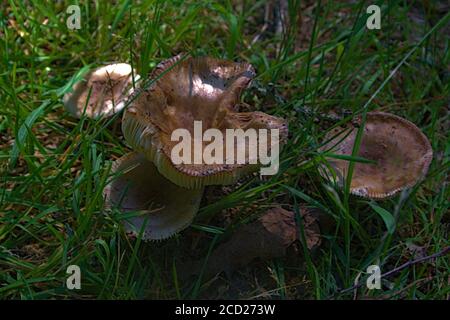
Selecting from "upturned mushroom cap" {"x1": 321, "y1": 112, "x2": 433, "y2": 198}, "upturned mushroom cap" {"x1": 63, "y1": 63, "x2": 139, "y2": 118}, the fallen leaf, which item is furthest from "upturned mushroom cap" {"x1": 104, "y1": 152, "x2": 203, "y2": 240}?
"upturned mushroom cap" {"x1": 321, "y1": 112, "x2": 433, "y2": 198}

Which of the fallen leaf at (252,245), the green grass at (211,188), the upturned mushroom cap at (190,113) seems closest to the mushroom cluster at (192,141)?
the upturned mushroom cap at (190,113)

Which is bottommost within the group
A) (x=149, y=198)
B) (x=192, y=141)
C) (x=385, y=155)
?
(x=149, y=198)

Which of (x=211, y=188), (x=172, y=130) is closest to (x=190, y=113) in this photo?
(x=172, y=130)

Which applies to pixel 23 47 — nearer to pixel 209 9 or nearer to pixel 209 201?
pixel 209 9

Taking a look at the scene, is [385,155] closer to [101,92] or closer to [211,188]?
[211,188]

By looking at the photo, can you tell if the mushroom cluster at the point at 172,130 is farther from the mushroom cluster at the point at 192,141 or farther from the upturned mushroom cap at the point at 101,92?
the upturned mushroom cap at the point at 101,92

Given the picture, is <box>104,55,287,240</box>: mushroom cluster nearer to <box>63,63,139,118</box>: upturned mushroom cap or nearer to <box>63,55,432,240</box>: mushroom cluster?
<box>63,55,432,240</box>: mushroom cluster
